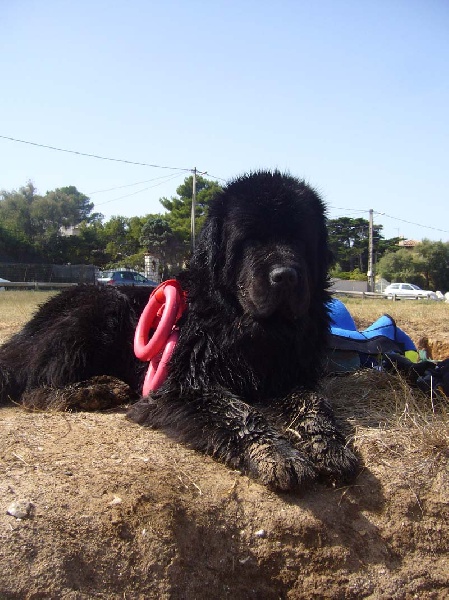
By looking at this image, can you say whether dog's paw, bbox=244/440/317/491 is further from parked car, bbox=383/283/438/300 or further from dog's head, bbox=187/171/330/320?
parked car, bbox=383/283/438/300

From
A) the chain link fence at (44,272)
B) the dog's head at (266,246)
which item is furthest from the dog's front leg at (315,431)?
the chain link fence at (44,272)

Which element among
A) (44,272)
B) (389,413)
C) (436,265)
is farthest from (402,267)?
(389,413)

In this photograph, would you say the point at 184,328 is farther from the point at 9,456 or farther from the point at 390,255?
the point at 390,255

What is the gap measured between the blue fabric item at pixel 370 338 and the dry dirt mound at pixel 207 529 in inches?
80.5

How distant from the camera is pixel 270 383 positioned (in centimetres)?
351

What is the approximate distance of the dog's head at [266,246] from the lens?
10.4 feet

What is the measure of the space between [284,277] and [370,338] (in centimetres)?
244

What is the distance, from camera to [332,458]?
2.73 m

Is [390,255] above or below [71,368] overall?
above

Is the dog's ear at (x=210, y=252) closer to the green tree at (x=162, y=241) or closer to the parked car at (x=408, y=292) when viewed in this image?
the parked car at (x=408, y=292)

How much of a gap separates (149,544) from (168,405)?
Result: 1.12 metres

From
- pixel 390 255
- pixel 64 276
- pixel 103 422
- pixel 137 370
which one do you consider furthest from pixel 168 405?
pixel 390 255

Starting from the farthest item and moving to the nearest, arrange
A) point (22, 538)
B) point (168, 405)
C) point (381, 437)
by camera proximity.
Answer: point (168, 405) < point (381, 437) < point (22, 538)

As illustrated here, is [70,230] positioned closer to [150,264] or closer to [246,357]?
A: [150,264]
